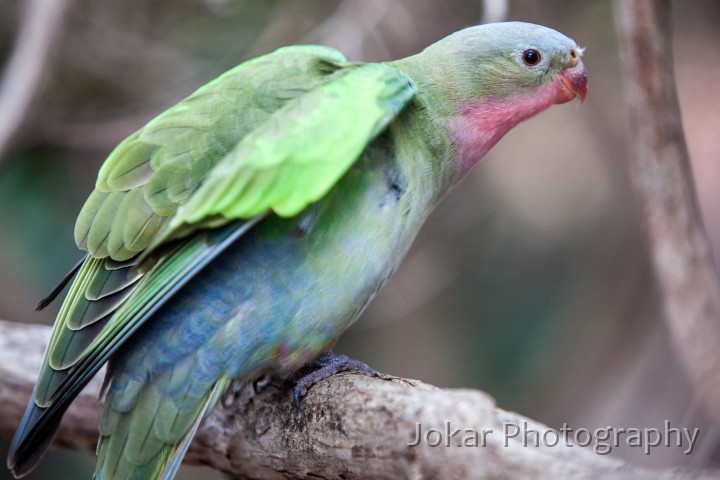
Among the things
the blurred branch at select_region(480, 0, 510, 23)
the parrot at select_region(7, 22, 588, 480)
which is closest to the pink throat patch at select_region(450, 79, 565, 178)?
the parrot at select_region(7, 22, 588, 480)

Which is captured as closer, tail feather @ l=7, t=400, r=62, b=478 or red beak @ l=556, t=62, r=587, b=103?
tail feather @ l=7, t=400, r=62, b=478

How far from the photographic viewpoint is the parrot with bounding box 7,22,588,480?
1751 mm

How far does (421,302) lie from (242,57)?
5.32 ft

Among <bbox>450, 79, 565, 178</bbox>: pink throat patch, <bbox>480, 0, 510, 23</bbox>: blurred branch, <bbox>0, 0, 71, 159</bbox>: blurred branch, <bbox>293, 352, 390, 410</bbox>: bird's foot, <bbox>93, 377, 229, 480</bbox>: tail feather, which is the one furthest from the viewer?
<bbox>0, 0, 71, 159</bbox>: blurred branch

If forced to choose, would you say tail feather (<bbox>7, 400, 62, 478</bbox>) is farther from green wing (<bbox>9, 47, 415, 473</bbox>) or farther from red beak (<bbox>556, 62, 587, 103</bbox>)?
red beak (<bbox>556, 62, 587, 103</bbox>)

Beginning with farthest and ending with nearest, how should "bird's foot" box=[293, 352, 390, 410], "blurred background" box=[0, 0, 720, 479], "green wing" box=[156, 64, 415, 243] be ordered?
"blurred background" box=[0, 0, 720, 479] < "bird's foot" box=[293, 352, 390, 410] < "green wing" box=[156, 64, 415, 243]

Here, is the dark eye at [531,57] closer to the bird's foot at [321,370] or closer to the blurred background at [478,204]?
the bird's foot at [321,370]

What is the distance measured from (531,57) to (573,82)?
0.15 m

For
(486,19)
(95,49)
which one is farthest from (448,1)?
(95,49)

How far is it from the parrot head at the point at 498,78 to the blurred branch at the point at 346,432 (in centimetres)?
72

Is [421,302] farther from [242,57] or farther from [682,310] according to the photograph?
[682,310]

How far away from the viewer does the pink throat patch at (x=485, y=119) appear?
214 cm

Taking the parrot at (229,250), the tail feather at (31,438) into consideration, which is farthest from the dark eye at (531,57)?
the tail feather at (31,438)

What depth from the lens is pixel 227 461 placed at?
2111 mm
